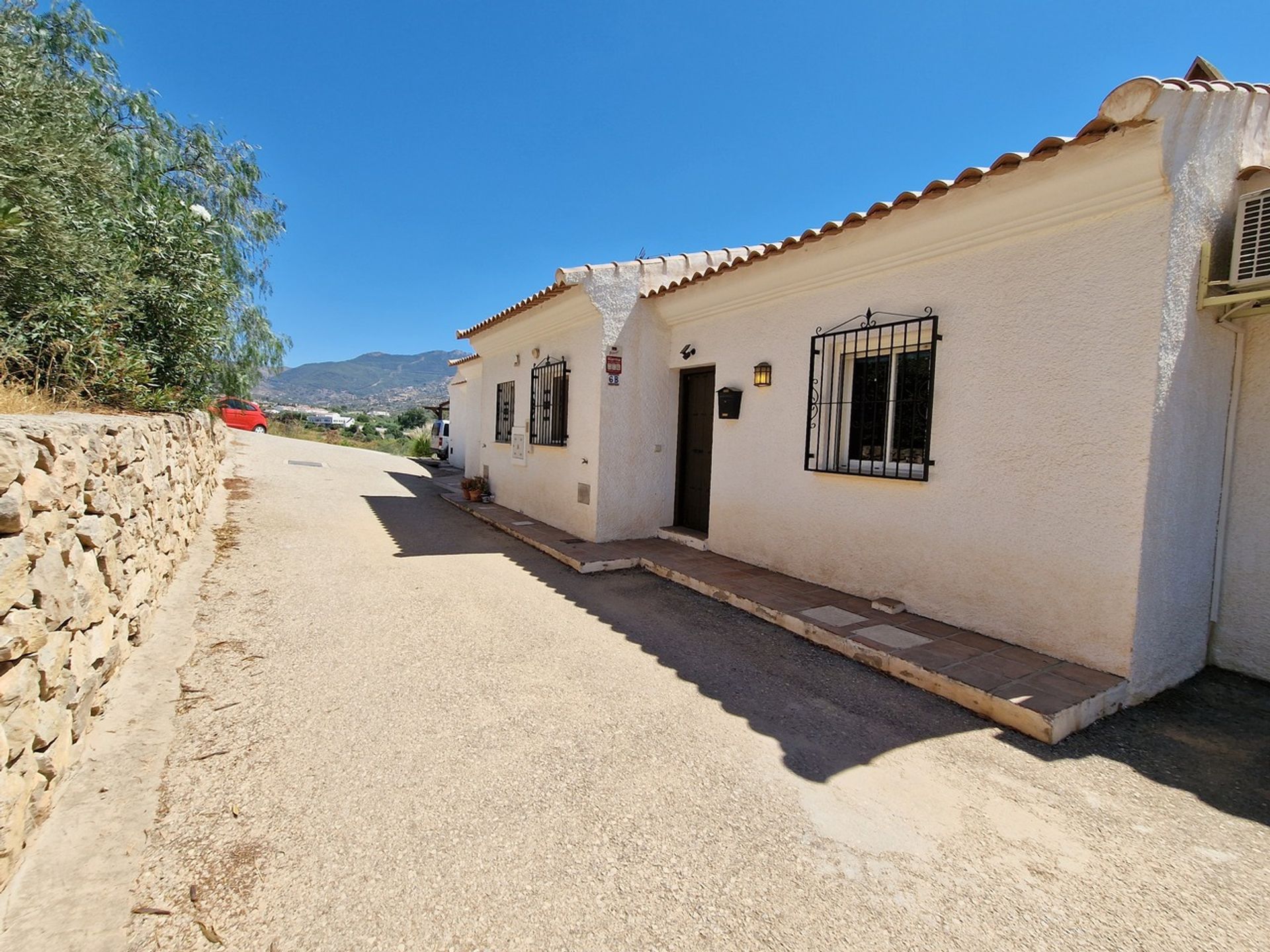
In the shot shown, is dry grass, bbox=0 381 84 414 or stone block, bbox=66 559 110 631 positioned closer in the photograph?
stone block, bbox=66 559 110 631

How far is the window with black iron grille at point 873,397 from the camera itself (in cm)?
508

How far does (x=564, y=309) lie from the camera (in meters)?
8.59

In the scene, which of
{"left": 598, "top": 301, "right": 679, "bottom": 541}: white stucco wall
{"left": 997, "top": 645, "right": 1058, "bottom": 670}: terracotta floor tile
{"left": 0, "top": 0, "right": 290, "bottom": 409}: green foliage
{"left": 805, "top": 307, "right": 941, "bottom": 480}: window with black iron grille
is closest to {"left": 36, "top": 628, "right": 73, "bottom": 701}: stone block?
{"left": 0, "top": 0, "right": 290, "bottom": 409}: green foliage

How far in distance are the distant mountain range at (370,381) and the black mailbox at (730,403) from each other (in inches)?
3616

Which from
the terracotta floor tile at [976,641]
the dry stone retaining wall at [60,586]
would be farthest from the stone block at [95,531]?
the terracotta floor tile at [976,641]

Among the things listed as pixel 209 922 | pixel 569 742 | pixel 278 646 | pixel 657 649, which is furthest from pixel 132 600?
pixel 657 649

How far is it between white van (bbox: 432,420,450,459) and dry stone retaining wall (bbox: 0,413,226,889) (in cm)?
1854

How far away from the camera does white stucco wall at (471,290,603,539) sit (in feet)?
26.6

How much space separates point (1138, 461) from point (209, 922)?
17.4ft

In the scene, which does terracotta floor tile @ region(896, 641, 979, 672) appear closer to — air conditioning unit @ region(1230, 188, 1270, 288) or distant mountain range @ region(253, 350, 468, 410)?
air conditioning unit @ region(1230, 188, 1270, 288)

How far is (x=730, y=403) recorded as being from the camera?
22.7 ft

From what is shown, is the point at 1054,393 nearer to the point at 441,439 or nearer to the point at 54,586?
the point at 54,586

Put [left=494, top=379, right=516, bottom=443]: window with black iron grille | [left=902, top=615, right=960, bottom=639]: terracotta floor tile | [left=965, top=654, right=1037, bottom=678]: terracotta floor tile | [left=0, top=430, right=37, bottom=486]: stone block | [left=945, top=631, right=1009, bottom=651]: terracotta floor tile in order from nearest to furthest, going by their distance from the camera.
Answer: [left=0, top=430, right=37, bottom=486]: stone block < [left=965, top=654, right=1037, bottom=678]: terracotta floor tile < [left=945, top=631, right=1009, bottom=651]: terracotta floor tile < [left=902, top=615, right=960, bottom=639]: terracotta floor tile < [left=494, top=379, right=516, bottom=443]: window with black iron grille

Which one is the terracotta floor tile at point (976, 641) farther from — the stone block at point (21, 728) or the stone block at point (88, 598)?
the stone block at point (88, 598)
